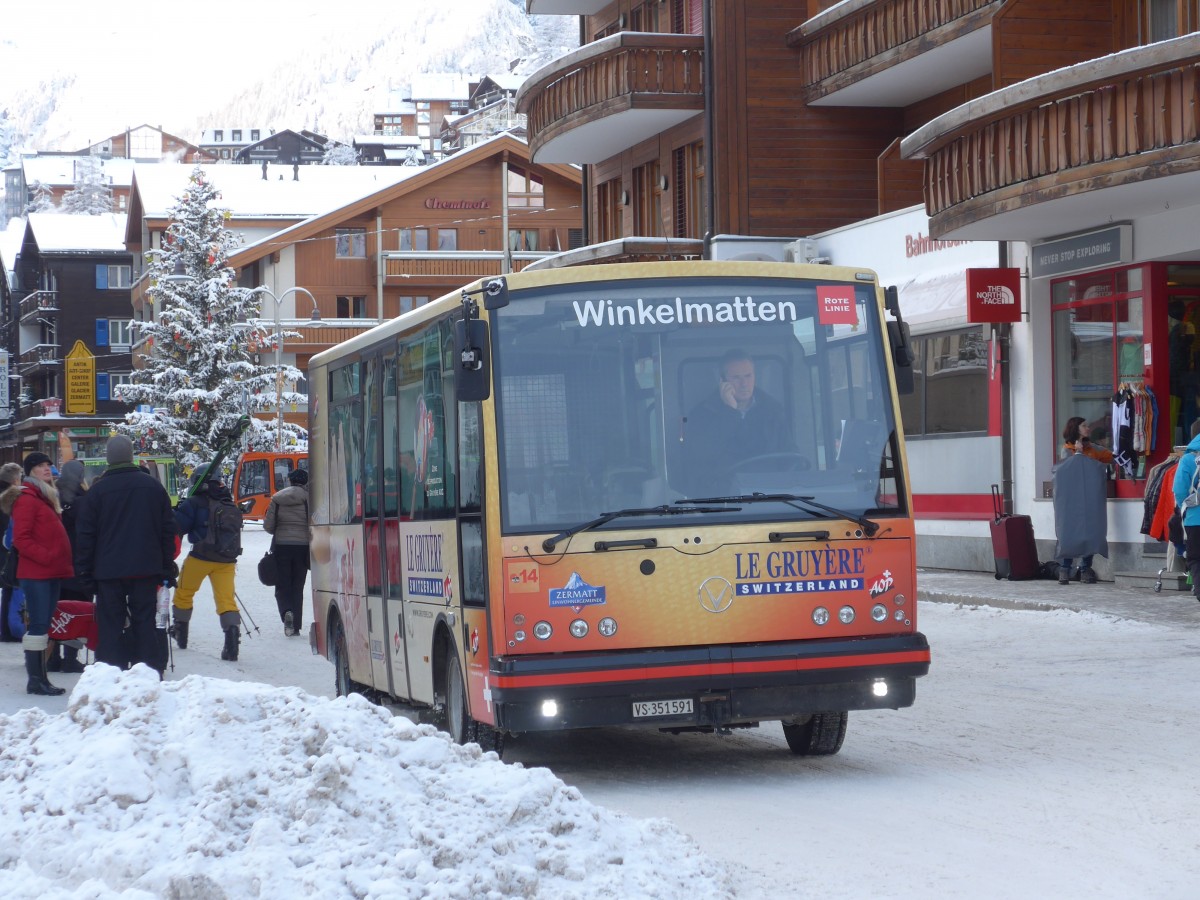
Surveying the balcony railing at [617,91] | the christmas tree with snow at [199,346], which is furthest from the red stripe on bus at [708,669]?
the christmas tree with snow at [199,346]

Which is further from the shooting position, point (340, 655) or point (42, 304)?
point (42, 304)

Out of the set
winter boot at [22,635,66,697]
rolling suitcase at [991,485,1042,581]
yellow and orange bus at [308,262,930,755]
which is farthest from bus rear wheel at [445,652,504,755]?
rolling suitcase at [991,485,1042,581]

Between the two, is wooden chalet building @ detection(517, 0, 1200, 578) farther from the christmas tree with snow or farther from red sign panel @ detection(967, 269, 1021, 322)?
the christmas tree with snow

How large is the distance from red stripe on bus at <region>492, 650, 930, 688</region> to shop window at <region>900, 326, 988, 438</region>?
1516 cm

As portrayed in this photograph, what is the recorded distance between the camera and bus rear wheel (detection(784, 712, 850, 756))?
10.2 m

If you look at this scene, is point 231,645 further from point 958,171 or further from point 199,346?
point 199,346

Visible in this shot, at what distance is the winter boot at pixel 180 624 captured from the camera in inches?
717

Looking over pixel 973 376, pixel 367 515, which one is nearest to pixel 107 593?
pixel 367 515

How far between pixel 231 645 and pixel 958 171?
9638 millimetres

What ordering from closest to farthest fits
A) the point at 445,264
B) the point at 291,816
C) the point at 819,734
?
the point at 291,816, the point at 819,734, the point at 445,264

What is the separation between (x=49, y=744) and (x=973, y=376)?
752 inches

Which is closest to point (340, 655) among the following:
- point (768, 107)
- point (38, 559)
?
point (38, 559)

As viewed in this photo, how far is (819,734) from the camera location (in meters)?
10.3

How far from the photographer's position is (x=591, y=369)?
373 inches
